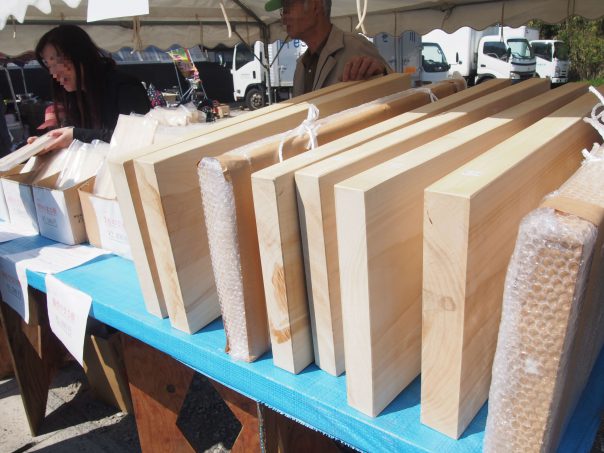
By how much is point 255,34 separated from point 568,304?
5.72 metres

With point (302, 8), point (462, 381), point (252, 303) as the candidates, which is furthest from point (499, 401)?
point (302, 8)

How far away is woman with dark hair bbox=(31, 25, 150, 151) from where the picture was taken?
1.88 m

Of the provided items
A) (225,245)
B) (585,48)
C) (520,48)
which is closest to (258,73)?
(520,48)

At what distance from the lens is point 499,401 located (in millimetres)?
532

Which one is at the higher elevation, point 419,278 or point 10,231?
point 419,278

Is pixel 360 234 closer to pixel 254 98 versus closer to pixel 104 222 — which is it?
pixel 104 222

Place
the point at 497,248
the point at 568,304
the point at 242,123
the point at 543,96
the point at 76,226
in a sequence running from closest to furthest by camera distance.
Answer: the point at 568,304
the point at 497,248
the point at 242,123
the point at 543,96
the point at 76,226

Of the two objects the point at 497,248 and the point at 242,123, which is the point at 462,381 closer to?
the point at 497,248

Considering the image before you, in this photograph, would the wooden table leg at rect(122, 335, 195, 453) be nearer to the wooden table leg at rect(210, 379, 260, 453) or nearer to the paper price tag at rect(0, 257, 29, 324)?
the wooden table leg at rect(210, 379, 260, 453)

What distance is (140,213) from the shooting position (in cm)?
88

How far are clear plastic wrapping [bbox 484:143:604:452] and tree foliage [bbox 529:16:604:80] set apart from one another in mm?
17814

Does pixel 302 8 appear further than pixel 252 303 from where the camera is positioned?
Yes

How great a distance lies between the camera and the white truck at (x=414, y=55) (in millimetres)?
12641

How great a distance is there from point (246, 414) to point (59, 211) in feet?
2.69
